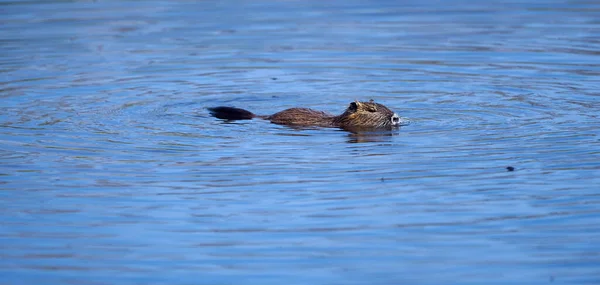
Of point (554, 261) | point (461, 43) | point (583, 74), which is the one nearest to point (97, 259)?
point (554, 261)

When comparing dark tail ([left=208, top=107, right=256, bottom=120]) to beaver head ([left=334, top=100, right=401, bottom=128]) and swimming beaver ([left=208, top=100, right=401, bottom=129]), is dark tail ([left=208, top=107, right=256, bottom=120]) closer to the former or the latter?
swimming beaver ([left=208, top=100, right=401, bottom=129])

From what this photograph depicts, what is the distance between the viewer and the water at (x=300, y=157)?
705 centimetres

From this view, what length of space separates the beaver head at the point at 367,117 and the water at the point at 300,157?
266 mm

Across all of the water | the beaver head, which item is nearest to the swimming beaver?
the beaver head

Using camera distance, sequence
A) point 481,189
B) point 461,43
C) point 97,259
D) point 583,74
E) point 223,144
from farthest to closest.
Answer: point 461,43, point 583,74, point 223,144, point 481,189, point 97,259

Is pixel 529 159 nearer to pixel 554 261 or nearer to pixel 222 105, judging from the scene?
pixel 554 261

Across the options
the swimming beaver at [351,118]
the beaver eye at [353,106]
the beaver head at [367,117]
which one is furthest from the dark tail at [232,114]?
the beaver eye at [353,106]

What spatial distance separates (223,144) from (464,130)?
8.23 ft

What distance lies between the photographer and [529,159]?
373 inches

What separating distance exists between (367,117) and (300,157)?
1873 millimetres

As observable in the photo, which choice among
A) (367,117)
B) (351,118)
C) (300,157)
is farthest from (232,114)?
(300,157)

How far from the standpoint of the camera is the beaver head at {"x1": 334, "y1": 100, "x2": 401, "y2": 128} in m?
11.4

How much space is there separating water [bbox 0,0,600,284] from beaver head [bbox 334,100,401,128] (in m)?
0.27

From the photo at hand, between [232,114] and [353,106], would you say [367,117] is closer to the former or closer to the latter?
[353,106]
